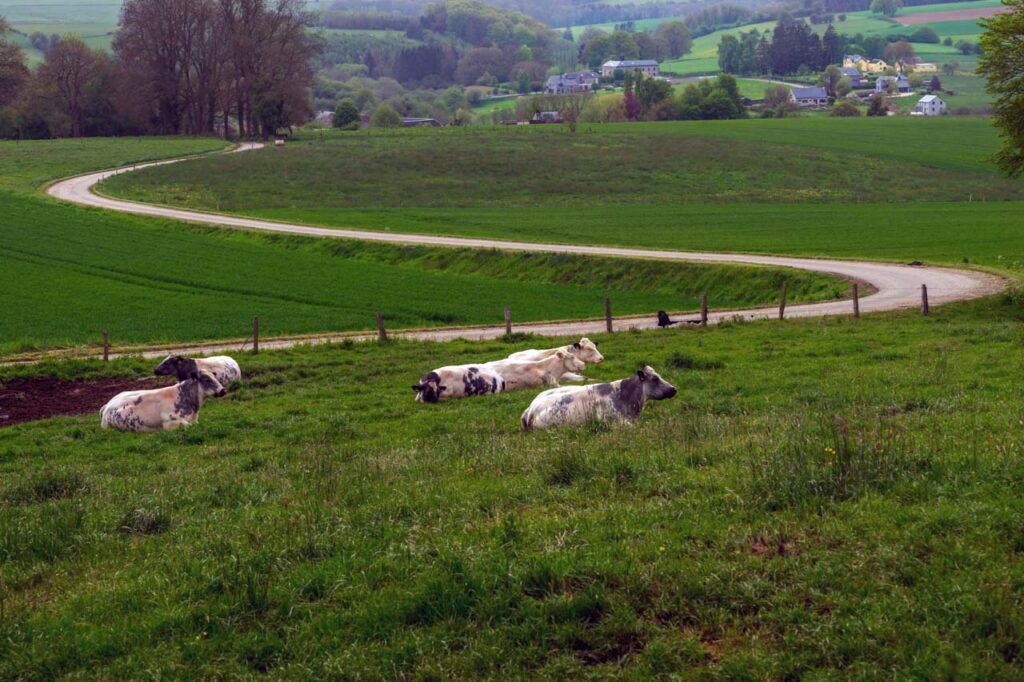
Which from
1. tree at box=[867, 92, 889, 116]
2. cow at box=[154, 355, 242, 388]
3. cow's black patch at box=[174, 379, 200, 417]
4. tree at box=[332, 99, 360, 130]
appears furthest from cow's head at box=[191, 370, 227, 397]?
tree at box=[867, 92, 889, 116]

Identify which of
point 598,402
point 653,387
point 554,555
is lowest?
point 598,402

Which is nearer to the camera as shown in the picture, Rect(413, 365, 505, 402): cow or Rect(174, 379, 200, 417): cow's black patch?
Rect(174, 379, 200, 417): cow's black patch

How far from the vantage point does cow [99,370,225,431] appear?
2058 centimetres

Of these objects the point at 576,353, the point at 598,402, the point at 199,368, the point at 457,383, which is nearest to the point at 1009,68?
the point at 576,353

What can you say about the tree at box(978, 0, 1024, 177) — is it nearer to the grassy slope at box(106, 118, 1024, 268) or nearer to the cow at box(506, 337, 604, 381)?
the grassy slope at box(106, 118, 1024, 268)

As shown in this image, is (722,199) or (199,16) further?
(199,16)

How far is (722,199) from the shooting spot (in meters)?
98.7

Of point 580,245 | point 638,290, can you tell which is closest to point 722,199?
point 580,245

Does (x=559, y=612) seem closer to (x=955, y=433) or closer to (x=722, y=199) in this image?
(x=955, y=433)

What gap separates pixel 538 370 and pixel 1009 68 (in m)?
25.9

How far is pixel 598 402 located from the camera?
56.7ft

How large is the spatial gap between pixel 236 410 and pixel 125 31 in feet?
505

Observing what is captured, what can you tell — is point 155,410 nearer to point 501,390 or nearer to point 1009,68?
point 501,390

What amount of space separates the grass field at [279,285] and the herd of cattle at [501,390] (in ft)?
51.6
